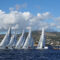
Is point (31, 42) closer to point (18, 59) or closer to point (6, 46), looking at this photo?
point (6, 46)

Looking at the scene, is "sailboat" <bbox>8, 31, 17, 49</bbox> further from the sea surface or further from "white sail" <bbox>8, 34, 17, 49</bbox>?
the sea surface

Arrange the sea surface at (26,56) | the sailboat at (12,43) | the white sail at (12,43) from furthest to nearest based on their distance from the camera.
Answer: the sailboat at (12,43) → the white sail at (12,43) → the sea surface at (26,56)

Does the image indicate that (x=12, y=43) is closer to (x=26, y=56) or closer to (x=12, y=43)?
(x=12, y=43)

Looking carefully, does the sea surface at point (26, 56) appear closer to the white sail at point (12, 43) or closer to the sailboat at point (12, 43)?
the white sail at point (12, 43)

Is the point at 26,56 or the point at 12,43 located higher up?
the point at 12,43

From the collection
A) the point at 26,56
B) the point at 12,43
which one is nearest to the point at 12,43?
the point at 12,43

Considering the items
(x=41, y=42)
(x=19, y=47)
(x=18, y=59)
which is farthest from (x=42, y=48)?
(x=18, y=59)

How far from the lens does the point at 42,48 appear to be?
163 m

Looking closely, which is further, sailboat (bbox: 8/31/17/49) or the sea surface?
sailboat (bbox: 8/31/17/49)

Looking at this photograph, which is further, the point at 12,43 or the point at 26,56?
the point at 12,43

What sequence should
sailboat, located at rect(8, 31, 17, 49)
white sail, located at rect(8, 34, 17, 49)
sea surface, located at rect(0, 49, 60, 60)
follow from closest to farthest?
sea surface, located at rect(0, 49, 60, 60) < white sail, located at rect(8, 34, 17, 49) < sailboat, located at rect(8, 31, 17, 49)

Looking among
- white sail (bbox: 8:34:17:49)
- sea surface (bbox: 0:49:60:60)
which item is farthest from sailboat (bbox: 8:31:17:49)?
sea surface (bbox: 0:49:60:60)

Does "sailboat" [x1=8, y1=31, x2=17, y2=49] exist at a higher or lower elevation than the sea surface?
higher

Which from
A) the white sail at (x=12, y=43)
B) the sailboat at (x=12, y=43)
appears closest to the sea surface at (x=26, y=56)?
the white sail at (x=12, y=43)
